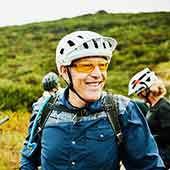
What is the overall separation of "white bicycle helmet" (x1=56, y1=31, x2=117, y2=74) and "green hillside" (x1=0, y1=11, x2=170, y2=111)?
73.6 feet

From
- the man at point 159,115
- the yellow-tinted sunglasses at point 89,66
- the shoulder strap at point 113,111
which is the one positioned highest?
the yellow-tinted sunglasses at point 89,66

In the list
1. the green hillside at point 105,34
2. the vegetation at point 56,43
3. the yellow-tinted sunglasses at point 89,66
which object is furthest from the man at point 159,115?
the green hillside at point 105,34

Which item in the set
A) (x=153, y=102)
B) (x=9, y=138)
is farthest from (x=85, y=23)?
(x=153, y=102)

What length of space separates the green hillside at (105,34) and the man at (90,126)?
22.5 metres

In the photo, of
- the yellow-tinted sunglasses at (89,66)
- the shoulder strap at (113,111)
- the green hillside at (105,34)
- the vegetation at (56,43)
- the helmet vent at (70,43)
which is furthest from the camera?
the green hillside at (105,34)

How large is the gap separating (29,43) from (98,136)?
51917 mm

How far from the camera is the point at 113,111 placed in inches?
141

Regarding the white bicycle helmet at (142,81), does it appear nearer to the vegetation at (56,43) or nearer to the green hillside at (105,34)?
the vegetation at (56,43)

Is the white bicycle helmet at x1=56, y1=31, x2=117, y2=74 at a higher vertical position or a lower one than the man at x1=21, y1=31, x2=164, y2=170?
higher

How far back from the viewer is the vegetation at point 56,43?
1034 inches

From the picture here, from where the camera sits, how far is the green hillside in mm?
39875

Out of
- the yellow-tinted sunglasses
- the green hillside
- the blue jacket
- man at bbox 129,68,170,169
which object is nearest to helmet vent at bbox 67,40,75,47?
the yellow-tinted sunglasses

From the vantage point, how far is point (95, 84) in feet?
11.8

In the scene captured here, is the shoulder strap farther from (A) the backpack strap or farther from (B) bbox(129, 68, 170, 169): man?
(B) bbox(129, 68, 170, 169): man
